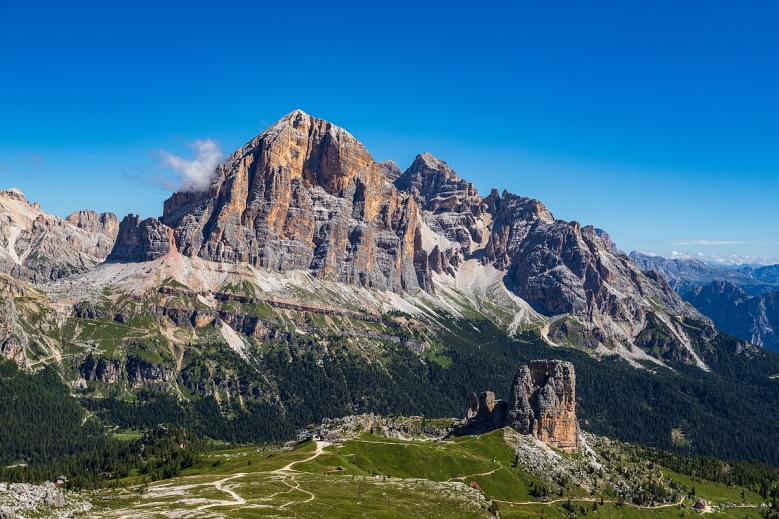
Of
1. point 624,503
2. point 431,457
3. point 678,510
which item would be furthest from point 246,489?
point 678,510

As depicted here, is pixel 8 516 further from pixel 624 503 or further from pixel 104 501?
pixel 624 503

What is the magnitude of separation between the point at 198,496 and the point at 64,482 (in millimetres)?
63582

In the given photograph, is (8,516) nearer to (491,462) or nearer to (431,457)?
(431,457)

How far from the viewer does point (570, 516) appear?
17938 cm

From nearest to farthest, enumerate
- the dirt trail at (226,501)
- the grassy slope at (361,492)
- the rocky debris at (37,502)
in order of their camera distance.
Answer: the rocky debris at (37,502), the grassy slope at (361,492), the dirt trail at (226,501)

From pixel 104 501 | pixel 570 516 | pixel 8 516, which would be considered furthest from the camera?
pixel 570 516

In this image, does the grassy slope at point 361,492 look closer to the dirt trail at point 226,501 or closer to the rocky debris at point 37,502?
the dirt trail at point 226,501

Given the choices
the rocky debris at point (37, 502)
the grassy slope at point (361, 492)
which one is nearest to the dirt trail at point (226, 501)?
the grassy slope at point (361, 492)

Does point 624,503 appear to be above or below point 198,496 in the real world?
below

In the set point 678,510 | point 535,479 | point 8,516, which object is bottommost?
point 678,510

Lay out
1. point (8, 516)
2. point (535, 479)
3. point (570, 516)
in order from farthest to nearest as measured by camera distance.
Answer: point (535, 479)
point (570, 516)
point (8, 516)

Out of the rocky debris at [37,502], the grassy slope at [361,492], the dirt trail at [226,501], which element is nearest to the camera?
the rocky debris at [37,502]

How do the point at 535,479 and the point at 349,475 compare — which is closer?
the point at 349,475

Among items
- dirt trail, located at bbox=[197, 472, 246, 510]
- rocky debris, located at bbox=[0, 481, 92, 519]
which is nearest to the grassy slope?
dirt trail, located at bbox=[197, 472, 246, 510]
